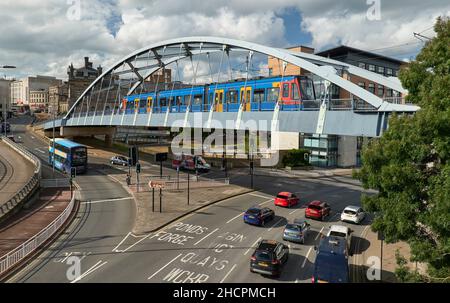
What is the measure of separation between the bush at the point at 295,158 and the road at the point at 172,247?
81.7 ft

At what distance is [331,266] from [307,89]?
15428 millimetres

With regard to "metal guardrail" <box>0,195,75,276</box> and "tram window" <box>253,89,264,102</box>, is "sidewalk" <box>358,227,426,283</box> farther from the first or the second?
"metal guardrail" <box>0,195,75,276</box>

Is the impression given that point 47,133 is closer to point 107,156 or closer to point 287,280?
point 107,156

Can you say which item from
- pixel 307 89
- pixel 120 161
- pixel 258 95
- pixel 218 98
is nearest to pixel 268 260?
pixel 307 89

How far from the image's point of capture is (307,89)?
93.6ft

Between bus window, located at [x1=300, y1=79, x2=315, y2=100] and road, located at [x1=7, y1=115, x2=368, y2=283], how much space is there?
10.4 m

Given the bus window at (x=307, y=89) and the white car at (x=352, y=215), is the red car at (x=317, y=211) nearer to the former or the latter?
the white car at (x=352, y=215)

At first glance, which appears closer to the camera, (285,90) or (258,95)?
(285,90)

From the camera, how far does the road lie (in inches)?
732

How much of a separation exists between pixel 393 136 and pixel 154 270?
43.7 feet

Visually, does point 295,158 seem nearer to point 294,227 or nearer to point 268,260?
point 294,227

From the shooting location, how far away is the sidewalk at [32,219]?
23.9 meters

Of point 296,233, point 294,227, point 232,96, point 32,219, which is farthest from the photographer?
point 232,96

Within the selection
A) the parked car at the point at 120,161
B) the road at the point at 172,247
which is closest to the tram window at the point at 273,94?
the road at the point at 172,247
